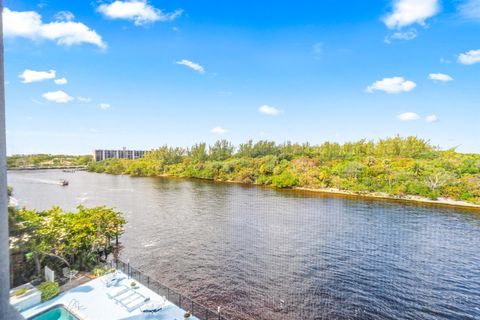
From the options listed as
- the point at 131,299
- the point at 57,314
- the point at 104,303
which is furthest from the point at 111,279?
the point at 57,314

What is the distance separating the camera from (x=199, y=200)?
30.4 m

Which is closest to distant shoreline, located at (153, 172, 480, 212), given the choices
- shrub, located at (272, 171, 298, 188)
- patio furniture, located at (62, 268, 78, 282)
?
shrub, located at (272, 171, 298, 188)

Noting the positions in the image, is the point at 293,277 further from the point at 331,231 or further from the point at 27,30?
the point at 27,30

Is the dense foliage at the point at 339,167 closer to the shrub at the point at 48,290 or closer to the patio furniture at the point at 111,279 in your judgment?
the patio furniture at the point at 111,279

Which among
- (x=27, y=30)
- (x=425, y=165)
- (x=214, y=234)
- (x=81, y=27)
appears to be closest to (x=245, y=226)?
(x=214, y=234)

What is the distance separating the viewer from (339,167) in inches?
1633

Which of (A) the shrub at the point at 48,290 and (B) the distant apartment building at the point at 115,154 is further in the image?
(B) the distant apartment building at the point at 115,154

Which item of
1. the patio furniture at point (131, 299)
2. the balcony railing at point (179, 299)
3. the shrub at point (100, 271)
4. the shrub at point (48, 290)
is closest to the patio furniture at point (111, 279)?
the shrub at point (100, 271)

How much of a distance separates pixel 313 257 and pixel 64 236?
496 inches

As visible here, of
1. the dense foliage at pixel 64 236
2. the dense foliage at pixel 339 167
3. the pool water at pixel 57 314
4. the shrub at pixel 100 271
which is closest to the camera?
the pool water at pixel 57 314

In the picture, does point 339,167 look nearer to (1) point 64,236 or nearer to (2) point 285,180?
(2) point 285,180

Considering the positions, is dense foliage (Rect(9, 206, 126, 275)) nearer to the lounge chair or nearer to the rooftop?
the rooftop

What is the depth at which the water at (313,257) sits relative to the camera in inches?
431

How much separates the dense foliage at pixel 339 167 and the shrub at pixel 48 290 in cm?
3443
